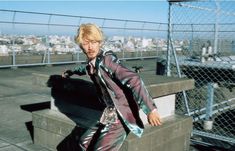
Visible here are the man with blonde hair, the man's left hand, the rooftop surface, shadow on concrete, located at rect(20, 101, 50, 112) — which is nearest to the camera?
the man's left hand

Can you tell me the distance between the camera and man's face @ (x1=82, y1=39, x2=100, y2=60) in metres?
2.62

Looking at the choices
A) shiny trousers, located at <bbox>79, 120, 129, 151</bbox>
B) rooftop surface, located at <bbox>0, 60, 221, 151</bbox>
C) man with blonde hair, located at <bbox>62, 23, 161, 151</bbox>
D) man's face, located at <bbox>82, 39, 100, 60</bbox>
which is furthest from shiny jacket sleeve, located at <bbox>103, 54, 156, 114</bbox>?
rooftop surface, located at <bbox>0, 60, 221, 151</bbox>

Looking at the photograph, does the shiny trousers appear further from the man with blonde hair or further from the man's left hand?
the man's left hand

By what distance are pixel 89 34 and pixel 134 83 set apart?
50 cm

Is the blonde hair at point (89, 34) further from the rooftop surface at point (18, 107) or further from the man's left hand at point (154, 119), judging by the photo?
the rooftop surface at point (18, 107)

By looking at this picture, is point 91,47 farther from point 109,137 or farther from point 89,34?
point 109,137

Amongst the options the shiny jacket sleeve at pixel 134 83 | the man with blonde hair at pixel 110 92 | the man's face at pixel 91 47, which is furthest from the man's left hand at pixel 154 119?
the man's face at pixel 91 47

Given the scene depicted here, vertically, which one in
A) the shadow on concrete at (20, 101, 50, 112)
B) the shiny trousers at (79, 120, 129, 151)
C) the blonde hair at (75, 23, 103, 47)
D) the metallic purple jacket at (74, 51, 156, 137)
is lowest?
the shadow on concrete at (20, 101, 50, 112)

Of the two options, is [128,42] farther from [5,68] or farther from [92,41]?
[92,41]

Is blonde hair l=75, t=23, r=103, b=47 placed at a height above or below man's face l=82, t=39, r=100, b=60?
above

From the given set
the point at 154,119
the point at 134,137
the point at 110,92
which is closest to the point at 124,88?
the point at 110,92

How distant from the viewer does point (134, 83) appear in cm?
250

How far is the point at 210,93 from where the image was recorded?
527 cm

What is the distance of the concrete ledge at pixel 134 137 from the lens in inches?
134
